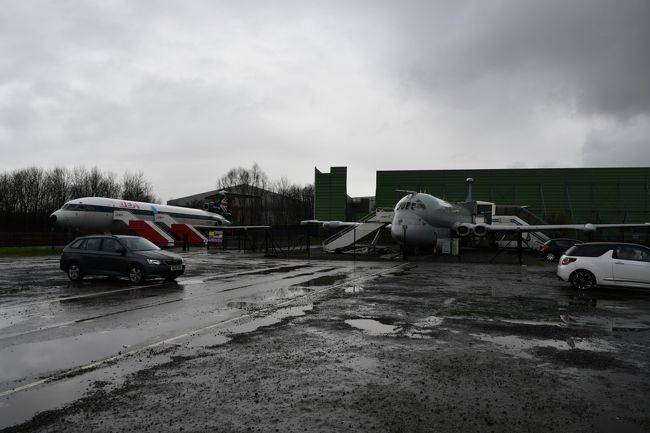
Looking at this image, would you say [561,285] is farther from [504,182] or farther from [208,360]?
[504,182]

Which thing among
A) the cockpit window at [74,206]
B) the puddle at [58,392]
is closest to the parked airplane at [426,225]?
the puddle at [58,392]

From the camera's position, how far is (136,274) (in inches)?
601

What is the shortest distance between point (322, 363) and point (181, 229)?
1711 inches

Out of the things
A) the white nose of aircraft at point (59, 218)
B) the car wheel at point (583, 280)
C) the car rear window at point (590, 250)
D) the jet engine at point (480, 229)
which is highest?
the white nose of aircraft at point (59, 218)

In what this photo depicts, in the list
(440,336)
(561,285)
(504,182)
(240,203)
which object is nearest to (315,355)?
(440,336)

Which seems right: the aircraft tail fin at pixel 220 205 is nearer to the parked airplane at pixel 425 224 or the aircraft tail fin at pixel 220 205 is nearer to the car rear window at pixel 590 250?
the parked airplane at pixel 425 224

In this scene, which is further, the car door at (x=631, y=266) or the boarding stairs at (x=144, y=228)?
the boarding stairs at (x=144, y=228)

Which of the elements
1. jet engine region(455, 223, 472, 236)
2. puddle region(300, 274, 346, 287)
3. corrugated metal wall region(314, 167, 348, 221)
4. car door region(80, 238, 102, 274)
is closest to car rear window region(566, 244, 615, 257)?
puddle region(300, 274, 346, 287)

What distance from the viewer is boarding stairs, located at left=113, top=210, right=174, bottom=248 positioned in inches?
1596

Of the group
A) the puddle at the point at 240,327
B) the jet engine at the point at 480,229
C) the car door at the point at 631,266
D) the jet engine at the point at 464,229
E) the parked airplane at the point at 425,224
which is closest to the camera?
the puddle at the point at 240,327

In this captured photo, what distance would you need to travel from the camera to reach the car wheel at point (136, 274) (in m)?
15.1

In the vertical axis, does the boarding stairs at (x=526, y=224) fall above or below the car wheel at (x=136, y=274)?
above

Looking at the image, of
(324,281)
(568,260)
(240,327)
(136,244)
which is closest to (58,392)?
(240,327)

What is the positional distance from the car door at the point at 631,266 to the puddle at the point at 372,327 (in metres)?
9.02
